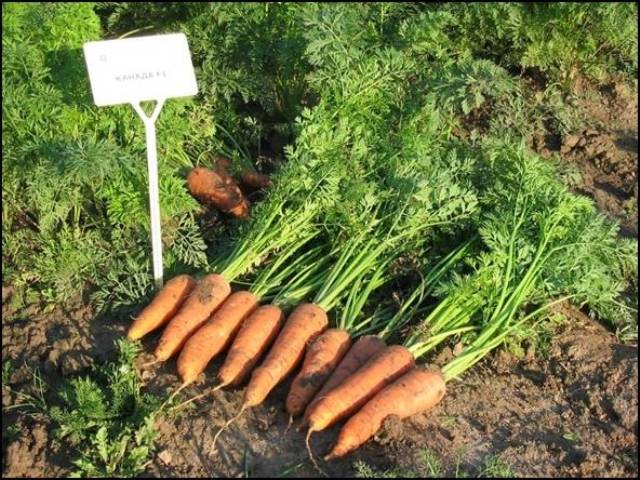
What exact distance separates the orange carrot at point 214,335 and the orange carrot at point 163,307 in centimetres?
23

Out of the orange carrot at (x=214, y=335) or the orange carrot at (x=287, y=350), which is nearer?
the orange carrot at (x=287, y=350)

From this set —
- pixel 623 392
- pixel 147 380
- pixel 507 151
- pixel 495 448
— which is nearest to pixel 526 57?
pixel 507 151

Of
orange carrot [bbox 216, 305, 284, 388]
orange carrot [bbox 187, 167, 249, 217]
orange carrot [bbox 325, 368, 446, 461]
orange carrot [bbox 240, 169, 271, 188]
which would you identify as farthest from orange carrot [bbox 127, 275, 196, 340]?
orange carrot [bbox 325, 368, 446, 461]

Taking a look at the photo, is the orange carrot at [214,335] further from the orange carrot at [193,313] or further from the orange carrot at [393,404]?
the orange carrot at [393,404]

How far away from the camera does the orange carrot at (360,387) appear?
393 centimetres

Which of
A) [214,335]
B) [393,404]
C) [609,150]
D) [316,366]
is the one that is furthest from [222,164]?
[609,150]

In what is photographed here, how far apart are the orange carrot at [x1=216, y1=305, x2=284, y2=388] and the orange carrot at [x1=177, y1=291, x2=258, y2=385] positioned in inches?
2.4

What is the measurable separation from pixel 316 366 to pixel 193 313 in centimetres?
81

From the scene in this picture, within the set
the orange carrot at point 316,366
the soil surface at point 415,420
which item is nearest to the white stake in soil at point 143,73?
the soil surface at point 415,420

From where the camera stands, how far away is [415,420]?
4.07 meters

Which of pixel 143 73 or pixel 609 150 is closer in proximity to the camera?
pixel 143 73

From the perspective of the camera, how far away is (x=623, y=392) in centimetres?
423

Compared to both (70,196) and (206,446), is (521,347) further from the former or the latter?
(70,196)

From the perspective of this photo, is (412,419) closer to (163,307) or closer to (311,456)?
(311,456)
